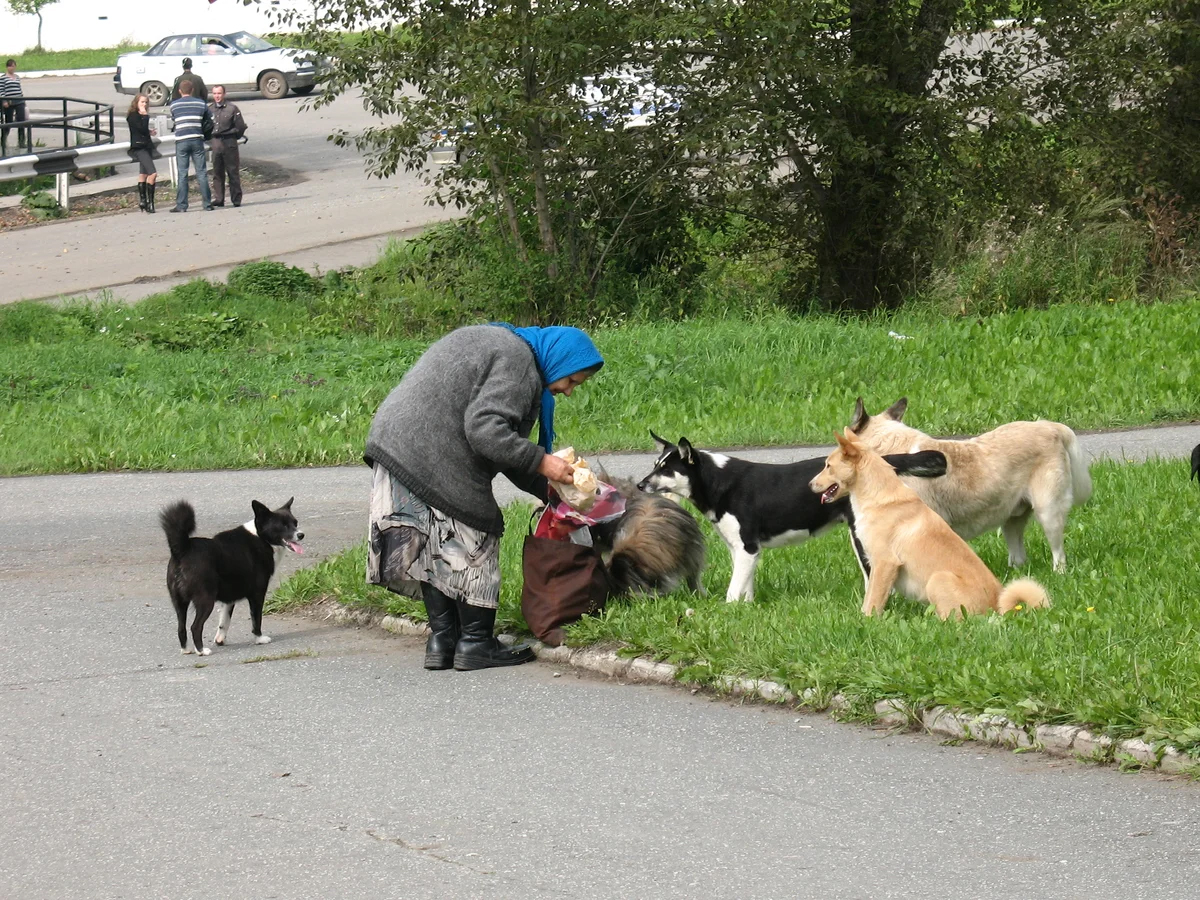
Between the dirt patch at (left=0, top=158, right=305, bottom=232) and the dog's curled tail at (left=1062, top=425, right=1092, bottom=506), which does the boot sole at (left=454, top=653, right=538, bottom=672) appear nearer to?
the dog's curled tail at (left=1062, top=425, right=1092, bottom=506)

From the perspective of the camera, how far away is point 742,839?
207 inches

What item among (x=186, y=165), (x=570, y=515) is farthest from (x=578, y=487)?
(x=186, y=165)

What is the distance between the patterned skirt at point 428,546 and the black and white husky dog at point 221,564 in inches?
39.2

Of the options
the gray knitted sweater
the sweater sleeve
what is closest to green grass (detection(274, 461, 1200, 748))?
the gray knitted sweater

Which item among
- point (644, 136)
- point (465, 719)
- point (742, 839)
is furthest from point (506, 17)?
point (742, 839)

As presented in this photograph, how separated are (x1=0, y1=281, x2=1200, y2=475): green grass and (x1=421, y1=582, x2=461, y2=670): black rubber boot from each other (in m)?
5.72

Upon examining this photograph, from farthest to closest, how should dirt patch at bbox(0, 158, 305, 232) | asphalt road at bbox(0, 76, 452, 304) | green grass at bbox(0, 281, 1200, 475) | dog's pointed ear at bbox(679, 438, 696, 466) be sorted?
dirt patch at bbox(0, 158, 305, 232)
asphalt road at bbox(0, 76, 452, 304)
green grass at bbox(0, 281, 1200, 475)
dog's pointed ear at bbox(679, 438, 696, 466)

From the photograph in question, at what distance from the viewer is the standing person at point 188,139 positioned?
2642 cm

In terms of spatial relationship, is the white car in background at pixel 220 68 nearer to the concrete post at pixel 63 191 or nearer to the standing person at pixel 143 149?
the standing person at pixel 143 149

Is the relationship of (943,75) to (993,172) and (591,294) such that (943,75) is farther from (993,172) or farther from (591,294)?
(591,294)

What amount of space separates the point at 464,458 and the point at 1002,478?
3.15 m

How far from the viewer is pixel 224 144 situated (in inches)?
1064

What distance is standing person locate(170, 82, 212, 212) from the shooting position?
2642 cm

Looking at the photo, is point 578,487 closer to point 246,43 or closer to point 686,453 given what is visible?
point 686,453
